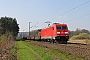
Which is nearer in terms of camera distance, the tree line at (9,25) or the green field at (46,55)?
the green field at (46,55)

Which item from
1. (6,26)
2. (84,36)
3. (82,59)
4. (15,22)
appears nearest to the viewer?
(82,59)

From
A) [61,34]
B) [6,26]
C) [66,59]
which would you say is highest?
[6,26]

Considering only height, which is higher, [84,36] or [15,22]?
[15,22]

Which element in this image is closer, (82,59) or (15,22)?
(82,59)

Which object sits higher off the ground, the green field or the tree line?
the tree line

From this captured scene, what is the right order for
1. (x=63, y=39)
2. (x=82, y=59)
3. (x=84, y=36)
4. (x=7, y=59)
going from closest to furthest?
(x=7, y=59) → (x=82, y=59) → (x=63, y=39) → (x=84, y=36)

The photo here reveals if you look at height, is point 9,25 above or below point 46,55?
above

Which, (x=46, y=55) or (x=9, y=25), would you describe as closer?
(x=46, y=55)

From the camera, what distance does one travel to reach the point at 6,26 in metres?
97.9

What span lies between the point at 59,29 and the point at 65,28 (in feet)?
4.03

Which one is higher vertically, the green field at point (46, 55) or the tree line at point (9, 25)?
the tree line at point (9, 25)

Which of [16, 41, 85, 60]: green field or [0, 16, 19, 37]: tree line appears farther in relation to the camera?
[0, 16, 19, 37]: tree line

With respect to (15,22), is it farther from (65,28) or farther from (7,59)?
(7,59)

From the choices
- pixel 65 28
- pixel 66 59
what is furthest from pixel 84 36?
pixel 66 59
